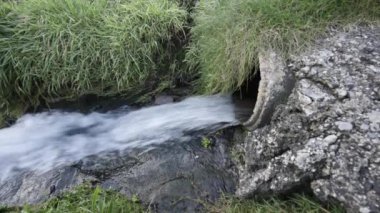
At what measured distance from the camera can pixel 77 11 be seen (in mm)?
4152

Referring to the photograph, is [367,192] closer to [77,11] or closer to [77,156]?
[77,156]

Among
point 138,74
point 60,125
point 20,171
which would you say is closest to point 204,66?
point 138,74

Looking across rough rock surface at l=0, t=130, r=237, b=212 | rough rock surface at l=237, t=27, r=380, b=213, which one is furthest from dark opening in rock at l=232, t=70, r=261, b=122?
rough rock surface at l=237, t=27, r=380, b=213

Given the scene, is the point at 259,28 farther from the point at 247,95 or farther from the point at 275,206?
the point at 275,206

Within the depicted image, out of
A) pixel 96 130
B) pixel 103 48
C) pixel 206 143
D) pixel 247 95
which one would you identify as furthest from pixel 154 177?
pixel 103 48

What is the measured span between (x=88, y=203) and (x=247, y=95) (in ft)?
5.18

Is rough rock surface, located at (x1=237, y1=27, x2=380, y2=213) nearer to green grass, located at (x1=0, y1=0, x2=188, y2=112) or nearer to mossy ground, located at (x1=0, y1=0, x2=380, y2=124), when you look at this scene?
mossy ground, located at (x1=0, y1=0, x2=380, y2=124)

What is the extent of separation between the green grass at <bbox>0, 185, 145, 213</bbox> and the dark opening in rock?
1160 mm

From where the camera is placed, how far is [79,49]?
156 inches

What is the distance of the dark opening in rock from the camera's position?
11.0 ft

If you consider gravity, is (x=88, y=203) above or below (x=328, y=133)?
below

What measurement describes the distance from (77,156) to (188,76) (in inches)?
53.9

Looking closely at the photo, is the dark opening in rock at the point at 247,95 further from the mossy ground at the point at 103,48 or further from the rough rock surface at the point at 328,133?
the rough rock surface at the point at 328,133

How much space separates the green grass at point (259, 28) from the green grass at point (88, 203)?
1.27m
